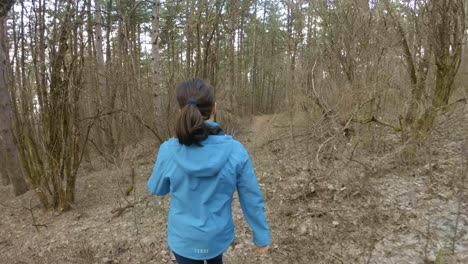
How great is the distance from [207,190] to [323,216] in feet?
7.77

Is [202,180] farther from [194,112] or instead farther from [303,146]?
[303,146]

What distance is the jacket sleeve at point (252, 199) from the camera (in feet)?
5.33

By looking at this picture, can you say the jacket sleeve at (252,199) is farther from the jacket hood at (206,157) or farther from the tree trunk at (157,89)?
the tree trunk at (157,89)

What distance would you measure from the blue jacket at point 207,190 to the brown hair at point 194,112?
0.07 metres

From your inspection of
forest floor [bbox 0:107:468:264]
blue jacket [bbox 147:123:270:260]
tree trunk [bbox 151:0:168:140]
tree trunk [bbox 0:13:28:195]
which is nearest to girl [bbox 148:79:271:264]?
blue jacket [bbox 147:123:270:260]

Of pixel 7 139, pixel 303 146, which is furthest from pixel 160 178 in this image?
pixel 7 139

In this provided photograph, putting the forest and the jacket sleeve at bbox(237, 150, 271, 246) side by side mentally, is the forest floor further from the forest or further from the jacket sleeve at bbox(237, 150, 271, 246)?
the jacket sleeve at bbox(237, 150, 271, 246)

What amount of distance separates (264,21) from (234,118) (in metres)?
14.3

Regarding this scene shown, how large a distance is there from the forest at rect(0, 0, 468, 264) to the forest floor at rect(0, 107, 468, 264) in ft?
0.06

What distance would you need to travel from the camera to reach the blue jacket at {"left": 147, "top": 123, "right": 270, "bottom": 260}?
5.17 ft

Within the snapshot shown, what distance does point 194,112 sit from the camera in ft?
5.05

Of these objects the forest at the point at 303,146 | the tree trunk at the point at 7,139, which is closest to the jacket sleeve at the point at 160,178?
the forest at the point at 303,146

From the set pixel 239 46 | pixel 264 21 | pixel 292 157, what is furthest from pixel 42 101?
pixel 264 21

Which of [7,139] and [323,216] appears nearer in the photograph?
[323,216]
